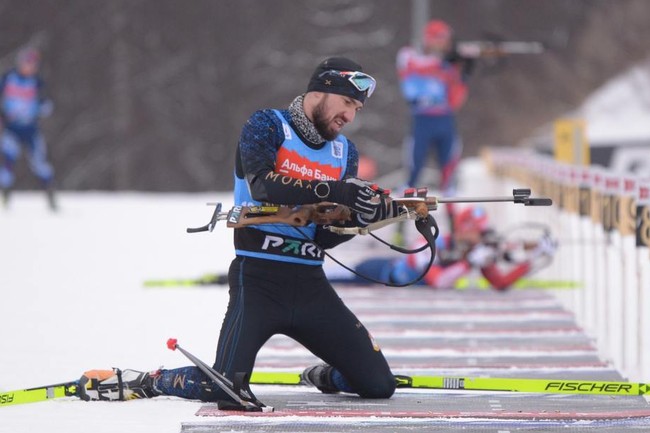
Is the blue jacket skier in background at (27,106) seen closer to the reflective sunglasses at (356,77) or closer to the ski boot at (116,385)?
the ski boot at (116,385)

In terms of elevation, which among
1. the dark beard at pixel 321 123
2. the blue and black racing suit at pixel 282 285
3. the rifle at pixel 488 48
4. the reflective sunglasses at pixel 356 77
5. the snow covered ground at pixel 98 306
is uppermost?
the rifle at pixel 488 48

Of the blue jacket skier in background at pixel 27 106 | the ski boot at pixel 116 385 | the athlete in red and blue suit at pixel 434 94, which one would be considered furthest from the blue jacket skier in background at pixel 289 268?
the blue jacket skier in background at pixel 27 106

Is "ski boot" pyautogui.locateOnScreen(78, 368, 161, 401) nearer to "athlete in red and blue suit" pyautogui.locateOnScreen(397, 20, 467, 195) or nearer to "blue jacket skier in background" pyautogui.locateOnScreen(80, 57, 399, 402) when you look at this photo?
"blue jacket skier in background" pyautogui.locateOnScreen(80, 57, 399, 402)

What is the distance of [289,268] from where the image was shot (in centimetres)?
713

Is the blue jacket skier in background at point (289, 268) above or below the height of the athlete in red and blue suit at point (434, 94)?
below

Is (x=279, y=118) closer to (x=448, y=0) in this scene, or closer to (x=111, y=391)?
(x=111, y=391)

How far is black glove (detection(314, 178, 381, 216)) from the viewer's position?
6664 mm

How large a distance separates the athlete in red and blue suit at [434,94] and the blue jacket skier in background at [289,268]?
9.42 meters

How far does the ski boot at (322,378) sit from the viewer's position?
7.44 metres

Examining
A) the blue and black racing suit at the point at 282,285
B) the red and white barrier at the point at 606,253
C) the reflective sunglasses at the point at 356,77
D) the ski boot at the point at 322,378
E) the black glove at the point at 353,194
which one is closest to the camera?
the black glove at the point at 353,194

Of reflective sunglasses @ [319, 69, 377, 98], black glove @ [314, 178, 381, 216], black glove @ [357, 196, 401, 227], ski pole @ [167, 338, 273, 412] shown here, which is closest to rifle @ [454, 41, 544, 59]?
reflective sunglasses @ [319, 69, 377, 98]

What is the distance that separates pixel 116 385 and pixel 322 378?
1079mm

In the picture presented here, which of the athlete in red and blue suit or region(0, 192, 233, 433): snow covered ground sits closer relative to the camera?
region(0, 192, 233, 433): snow covered ground

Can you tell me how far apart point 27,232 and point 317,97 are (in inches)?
442
